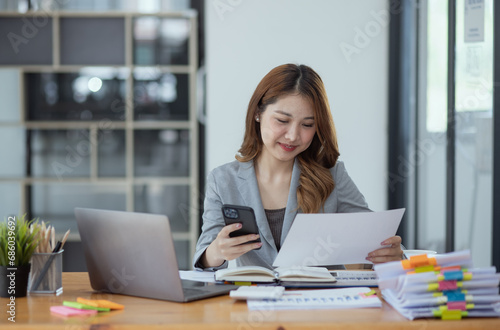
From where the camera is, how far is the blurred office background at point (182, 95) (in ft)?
12.4

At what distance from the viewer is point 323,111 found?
2016mm

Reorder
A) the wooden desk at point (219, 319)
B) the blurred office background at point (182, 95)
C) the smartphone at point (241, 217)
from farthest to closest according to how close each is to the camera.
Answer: the blurred office background at point (182, 95) → the smartphone at point (241, 217) → the wooden desk at point (219, 319)

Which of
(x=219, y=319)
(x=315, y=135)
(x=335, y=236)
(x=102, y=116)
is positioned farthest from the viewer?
(x=102, y=116)

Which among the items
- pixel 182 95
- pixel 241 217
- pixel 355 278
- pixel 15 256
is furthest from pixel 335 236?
pixel 182 95

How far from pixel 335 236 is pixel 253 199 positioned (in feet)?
1.88

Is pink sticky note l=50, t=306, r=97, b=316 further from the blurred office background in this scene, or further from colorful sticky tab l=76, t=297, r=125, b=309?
the blurred office background

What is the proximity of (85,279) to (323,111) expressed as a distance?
94 centimetres

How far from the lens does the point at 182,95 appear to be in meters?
4.23

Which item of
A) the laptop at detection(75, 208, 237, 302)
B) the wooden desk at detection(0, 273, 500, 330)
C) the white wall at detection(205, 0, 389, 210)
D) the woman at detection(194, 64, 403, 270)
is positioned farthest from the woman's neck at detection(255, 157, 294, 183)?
the white wall at detection(205, 0, 389, 210)

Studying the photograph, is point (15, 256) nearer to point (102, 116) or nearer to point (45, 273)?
point (45, 273)

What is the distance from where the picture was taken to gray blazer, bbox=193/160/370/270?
6.56 feet

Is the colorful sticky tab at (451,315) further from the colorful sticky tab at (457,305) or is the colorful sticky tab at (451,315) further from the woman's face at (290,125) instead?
the woman's face at (290,125)

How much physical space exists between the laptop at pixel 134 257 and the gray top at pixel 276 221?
58cm

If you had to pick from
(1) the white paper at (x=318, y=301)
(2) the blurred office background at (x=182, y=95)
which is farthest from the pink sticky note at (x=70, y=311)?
(2) the blurred office background at (x=182, y=95)
